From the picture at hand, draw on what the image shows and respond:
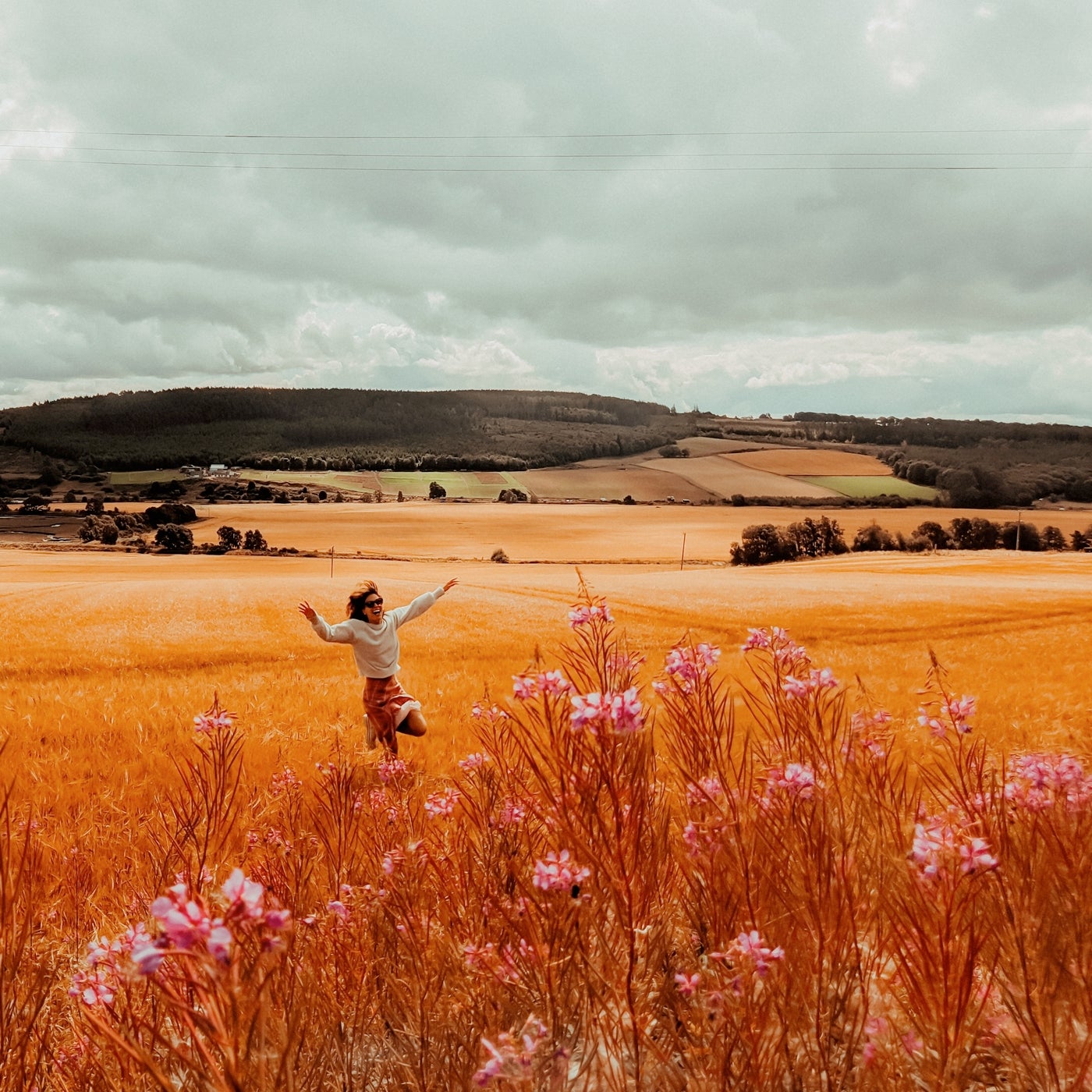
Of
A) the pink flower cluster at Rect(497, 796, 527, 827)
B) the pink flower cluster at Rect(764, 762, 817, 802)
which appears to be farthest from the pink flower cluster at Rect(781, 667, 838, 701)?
the pink flower cluster at Rect(497, 796, 527, 827)

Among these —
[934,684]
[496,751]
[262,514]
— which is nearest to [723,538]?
[934,684]

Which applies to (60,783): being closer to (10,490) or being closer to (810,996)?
(810,996)

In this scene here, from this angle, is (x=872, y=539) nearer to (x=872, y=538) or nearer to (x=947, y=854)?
(x=872, y=538)

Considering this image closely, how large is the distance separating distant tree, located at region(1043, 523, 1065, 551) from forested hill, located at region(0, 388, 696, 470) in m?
4.40

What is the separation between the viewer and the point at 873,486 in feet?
29.7

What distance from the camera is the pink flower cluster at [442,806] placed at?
2457mm

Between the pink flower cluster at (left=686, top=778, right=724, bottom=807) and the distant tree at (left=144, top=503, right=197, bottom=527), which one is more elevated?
the distant tree at (left=144, top=503, right=197, bottom=527)

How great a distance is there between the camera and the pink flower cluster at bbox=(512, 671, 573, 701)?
149 centimetres

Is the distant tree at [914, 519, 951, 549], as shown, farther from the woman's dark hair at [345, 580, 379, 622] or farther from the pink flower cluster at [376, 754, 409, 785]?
the pink flower cluster at [376, 754, 409, 785]

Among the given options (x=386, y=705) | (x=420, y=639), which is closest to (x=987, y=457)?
(x=420, y=639)

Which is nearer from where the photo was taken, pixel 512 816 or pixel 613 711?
pixel 613 711

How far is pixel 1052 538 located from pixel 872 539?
1.74 meters

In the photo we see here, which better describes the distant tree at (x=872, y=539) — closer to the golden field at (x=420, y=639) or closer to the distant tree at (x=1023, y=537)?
the golden field at (x=420, y=639)

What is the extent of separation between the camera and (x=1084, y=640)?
534cm
